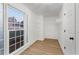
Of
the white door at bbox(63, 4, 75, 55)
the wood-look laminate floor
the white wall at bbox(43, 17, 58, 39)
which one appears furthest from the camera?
the white wall at bbox(43, 17, 58, 39)

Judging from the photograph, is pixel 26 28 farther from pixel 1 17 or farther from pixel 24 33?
pixel 1 17

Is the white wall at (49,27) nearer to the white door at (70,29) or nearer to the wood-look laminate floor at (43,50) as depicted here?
the wood-look laminate floor at (43,50)

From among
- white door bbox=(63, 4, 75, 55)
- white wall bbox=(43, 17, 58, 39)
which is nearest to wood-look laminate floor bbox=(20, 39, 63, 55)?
white door bbox=(63, 4, 75, 55)

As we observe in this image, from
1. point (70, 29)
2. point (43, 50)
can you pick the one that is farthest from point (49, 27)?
point (70, 29)

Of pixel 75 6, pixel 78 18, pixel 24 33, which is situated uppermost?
pixel 75 6

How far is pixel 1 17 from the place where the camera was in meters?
2.59

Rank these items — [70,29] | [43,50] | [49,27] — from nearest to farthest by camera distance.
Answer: [70,29], [43,50], [49,27]

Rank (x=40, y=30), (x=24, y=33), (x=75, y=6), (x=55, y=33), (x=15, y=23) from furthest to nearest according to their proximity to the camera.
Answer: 1. (x=55, y=33)
2. (x=40, y=30)
3. (x=24, y=33)
4. (x=15, y=23)
5. (x=75, y=6)

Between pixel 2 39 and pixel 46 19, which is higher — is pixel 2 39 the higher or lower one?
the lower one

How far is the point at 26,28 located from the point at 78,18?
3441 mm

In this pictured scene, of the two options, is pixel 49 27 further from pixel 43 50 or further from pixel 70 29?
pixel 70 29

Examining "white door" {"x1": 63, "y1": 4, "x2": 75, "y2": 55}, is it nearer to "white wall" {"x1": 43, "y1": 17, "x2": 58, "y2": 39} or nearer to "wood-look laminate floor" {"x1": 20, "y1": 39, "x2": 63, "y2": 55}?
"wood-look laminate floor" {"x1": 20, "y1": 39, "x2": 63, "y2": 55}

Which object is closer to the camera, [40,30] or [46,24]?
[40,30]

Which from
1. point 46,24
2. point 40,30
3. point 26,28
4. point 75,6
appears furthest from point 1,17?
point 46,24
